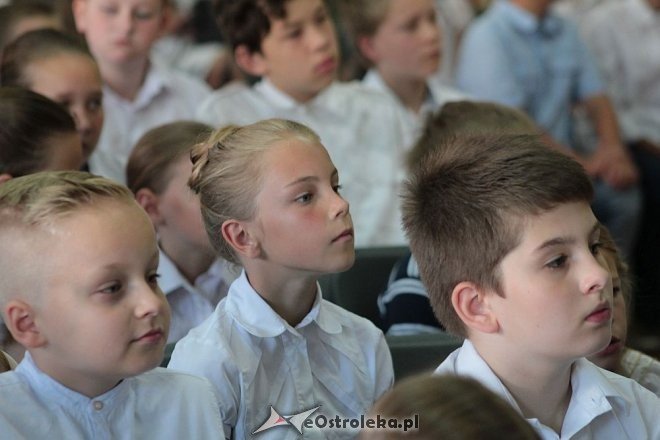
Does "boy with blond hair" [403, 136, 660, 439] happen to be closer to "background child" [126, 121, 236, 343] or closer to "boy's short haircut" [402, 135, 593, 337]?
"boy's short haircut" [402, 135, 593, 337]

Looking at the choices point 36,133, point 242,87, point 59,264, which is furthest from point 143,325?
point 242,87

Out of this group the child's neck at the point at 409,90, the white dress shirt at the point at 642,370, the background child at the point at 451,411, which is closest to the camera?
the background child at the point at 451,411

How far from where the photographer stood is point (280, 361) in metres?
1.84

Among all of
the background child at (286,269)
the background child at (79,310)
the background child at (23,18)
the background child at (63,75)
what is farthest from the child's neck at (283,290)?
the background child at (23,18)

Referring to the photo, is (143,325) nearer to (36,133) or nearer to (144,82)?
(36,133)

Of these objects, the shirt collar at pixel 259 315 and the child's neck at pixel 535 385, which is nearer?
the child's neck at pixel 535 385

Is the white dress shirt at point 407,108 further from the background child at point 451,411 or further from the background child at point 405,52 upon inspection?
the background child at point 451,411

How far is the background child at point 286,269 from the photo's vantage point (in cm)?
182

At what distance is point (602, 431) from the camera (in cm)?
161

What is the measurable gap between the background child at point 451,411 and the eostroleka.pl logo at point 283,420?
27.9 inches

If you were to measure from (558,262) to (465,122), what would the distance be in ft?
3.27

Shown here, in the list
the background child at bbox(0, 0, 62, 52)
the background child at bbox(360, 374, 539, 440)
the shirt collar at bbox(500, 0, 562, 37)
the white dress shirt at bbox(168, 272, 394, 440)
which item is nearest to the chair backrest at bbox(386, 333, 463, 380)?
the white dress shirt at bbox(168, 272, 394, 440)

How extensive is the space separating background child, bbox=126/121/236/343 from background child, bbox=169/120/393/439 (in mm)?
399

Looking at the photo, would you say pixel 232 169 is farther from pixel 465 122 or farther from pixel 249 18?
pixel 249 18
